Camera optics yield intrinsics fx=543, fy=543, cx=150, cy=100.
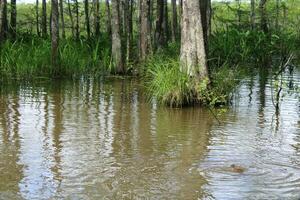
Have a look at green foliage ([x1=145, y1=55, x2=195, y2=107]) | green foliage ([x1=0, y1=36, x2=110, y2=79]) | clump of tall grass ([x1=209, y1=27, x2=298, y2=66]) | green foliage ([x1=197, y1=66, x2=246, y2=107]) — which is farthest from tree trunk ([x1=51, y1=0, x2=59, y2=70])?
green foliage ([x1=197, y1=66, x2=246, y2=107])

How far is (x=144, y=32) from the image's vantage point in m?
15.8

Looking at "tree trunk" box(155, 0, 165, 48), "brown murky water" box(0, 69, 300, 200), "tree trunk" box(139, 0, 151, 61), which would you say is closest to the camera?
"brown murky water" box(0, 69, 300, 200)

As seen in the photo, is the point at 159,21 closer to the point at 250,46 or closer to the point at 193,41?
the point at 250,46

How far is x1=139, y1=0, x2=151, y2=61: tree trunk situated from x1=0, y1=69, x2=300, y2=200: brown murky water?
412cm

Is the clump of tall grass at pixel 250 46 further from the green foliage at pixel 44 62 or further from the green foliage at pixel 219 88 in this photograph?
the green foliage at pixel 219 88

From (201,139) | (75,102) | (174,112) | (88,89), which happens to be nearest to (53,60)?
(88,89)

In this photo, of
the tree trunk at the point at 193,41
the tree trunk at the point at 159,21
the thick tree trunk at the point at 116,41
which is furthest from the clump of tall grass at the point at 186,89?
the tree trunk at the point at 159,21

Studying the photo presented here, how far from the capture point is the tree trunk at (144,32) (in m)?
15.4

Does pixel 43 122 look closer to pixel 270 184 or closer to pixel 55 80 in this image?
pixel 270 184

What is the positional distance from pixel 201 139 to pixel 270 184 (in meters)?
2.32

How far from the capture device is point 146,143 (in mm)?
7469

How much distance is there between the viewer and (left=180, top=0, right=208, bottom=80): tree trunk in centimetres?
1060

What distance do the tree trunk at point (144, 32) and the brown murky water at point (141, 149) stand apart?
412 centimetres

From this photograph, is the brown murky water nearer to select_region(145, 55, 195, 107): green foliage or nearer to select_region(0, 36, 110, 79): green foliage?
select_region(145, 55, 195, 107): green foliage
